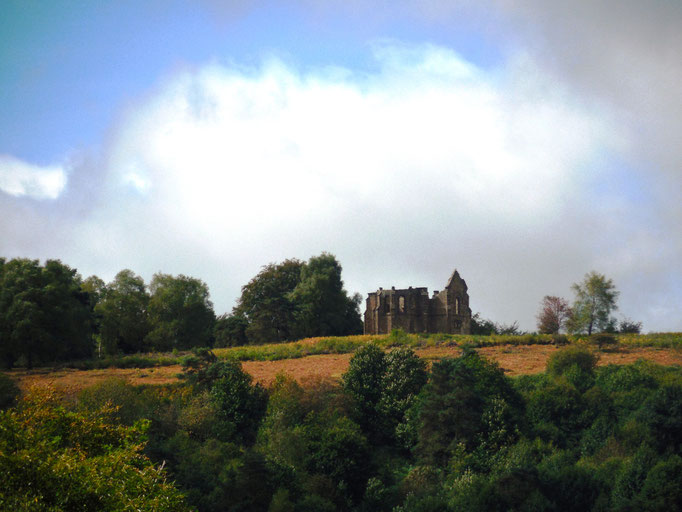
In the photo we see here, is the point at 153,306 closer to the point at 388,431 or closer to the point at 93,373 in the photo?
the point at 93,373

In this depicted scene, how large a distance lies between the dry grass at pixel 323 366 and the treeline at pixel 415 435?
10.4ft

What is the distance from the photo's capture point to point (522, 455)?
31094 millimetres

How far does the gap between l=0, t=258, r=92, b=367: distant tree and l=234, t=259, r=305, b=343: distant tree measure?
20.4m

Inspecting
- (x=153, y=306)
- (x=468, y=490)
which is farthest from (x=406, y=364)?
(x=153, y=306)

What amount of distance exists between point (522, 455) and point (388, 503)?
6960 mm

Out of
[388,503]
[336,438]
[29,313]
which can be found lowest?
[388,503]

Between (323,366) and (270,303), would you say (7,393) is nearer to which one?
(323,366)

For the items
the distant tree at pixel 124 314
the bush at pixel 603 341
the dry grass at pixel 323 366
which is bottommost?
the dry grass at pixel 323 366

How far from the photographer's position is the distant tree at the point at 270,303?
70812 mm

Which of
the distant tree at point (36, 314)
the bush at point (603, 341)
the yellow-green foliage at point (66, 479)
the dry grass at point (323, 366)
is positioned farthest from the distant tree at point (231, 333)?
the yellow-green foliage at point (66, 479)

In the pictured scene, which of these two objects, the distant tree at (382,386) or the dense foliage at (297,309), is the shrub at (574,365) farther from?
the dense foliage at (297,309)

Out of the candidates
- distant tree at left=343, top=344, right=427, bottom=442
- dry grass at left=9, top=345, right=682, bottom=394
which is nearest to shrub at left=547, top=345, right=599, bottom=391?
dry grass at left=9, top=345, right=682, bottom=394

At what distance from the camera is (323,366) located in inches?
1822

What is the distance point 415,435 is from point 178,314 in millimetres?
41171
